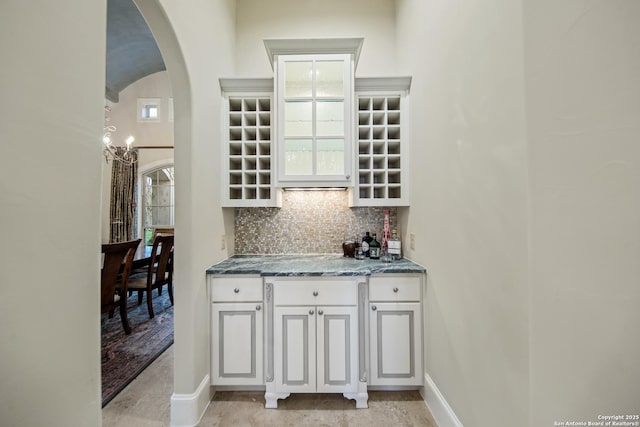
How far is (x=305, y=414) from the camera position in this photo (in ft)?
5.50

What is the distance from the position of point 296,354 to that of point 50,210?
1.56 metres

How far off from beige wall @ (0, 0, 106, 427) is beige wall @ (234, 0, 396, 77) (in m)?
1.75

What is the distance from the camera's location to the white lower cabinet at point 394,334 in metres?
1.78

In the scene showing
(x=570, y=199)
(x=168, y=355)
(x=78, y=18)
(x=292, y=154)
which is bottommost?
(x=168, y=355)

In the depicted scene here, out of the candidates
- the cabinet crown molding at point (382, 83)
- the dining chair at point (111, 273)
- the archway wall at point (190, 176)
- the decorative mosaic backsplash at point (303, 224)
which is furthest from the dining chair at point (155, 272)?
the cabinet crown molding at point (382, 83)

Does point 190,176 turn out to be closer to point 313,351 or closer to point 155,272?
point 313,351

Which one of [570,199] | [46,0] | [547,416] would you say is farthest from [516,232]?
[46,0]

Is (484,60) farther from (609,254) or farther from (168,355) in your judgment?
(168,355)

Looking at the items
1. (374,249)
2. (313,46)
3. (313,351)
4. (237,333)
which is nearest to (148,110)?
(313,46)

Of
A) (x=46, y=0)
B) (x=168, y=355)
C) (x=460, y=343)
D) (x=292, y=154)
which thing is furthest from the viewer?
(x=168, y=355)

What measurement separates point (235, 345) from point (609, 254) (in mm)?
2042

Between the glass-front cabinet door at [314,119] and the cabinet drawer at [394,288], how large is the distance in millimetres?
801

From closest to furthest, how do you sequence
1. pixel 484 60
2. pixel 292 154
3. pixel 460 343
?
pixel 484 60 < pixel 460 343 < pixel 292 154

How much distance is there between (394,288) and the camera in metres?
1.80
